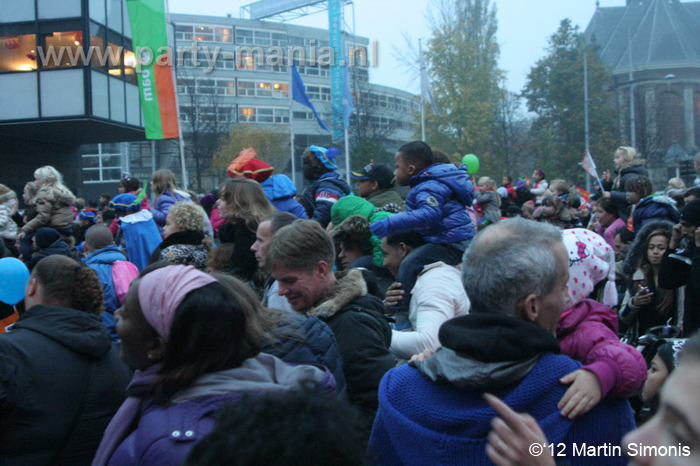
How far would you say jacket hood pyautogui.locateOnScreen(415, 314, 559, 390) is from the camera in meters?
1.70

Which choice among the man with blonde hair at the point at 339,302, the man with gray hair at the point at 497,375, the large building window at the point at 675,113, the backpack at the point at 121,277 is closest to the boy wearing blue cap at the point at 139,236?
the backpack at the point at 121,277

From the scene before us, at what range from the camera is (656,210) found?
700 centimetres

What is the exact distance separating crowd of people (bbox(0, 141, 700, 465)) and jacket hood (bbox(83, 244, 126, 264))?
3.37 ft

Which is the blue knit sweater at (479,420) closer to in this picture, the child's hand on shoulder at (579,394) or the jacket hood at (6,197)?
the child's hand on shoulder at (579,394)

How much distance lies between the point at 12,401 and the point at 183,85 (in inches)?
1946

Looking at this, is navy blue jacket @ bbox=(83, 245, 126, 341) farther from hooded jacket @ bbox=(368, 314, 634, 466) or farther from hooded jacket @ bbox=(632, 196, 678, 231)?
hooded jacket @ bbox=(632, 196, 678, 231)

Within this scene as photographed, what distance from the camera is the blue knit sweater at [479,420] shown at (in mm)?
1715

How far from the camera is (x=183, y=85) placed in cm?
4856

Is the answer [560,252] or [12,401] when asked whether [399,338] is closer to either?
[560,252]

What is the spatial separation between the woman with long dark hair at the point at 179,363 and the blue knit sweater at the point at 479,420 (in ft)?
1.28

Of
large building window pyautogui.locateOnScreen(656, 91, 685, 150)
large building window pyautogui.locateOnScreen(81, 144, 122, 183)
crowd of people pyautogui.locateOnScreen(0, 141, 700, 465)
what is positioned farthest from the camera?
large building window pyautogui.locateOnScreen(656, 91, 685, 150)

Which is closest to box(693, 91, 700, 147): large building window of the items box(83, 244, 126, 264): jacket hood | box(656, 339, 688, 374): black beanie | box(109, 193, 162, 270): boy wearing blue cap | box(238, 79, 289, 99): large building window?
box(238, 79, 289, 99): large building window

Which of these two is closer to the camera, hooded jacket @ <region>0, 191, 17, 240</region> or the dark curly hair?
the dark curly hair

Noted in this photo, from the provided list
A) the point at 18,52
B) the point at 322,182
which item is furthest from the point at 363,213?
the point at 18,52
